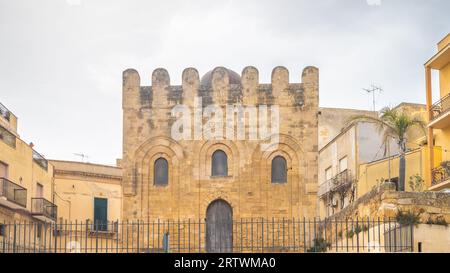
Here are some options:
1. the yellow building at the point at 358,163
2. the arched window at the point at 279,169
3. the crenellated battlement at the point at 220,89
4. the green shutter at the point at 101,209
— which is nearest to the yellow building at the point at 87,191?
the green shutter at the point at 101,209

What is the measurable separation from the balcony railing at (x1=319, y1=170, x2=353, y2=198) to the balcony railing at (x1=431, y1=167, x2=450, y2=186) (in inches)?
276

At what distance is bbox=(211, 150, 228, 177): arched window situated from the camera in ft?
103

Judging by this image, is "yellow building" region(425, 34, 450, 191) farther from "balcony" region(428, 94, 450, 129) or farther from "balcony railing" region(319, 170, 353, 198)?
"balcony railing" region(319, 170, 353, 198)

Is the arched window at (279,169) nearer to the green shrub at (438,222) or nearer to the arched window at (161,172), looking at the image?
the arched window at (161,172)

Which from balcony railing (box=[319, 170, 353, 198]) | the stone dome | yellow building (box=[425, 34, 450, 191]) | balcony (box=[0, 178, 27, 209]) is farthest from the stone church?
balcony railing (box=[319, 170, 353, 198])

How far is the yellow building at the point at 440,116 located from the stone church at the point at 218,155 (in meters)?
3.85

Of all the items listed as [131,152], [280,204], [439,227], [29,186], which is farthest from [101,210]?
[439,227]

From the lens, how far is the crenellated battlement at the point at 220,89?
31.6 meters

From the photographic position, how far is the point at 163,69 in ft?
105

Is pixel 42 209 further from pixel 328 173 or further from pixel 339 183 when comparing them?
pixel 328 173

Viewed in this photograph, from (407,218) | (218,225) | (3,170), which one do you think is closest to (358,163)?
(218,225)

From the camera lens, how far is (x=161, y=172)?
3177 cm

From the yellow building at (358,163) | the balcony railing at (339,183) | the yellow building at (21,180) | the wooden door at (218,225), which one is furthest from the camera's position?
the balcony railing at (339,183)

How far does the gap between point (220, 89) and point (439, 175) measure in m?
8.03
